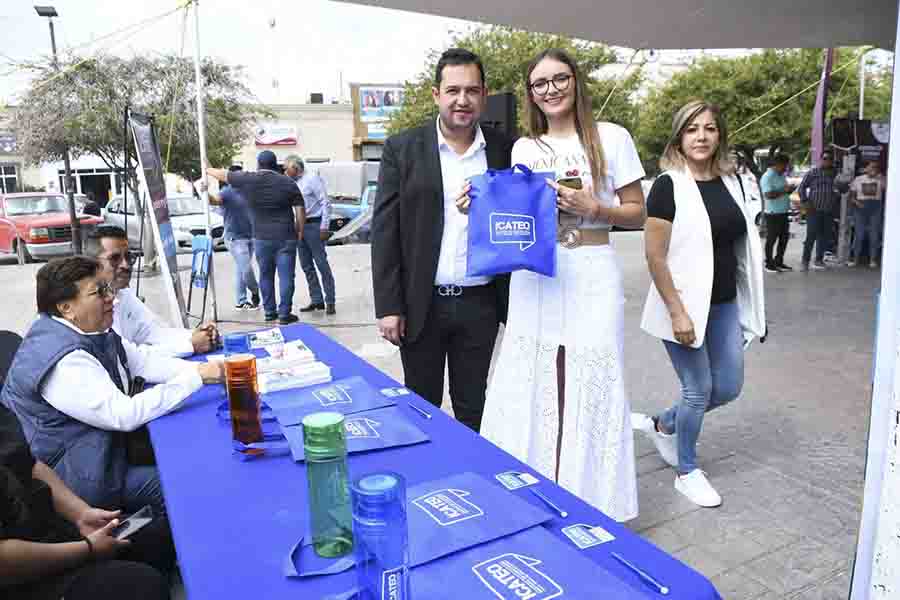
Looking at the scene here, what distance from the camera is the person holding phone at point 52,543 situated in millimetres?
1736

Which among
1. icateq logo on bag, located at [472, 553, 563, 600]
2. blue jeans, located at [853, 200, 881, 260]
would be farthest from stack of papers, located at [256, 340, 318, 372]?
blue jeans, located at [853, 200, 881, 260]

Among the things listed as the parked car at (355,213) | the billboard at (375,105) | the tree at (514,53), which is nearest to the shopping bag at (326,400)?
the parked car at (355,213)

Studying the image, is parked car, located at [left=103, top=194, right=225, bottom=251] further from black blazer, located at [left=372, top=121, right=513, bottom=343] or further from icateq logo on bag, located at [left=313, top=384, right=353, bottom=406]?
icateq logo on bag, located at [left=313, top=384, right=353, bottom=406]

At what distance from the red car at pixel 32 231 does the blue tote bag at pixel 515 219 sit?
13651 millimetres

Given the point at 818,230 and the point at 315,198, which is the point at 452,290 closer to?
the point at 315,198

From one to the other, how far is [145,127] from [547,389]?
451cm

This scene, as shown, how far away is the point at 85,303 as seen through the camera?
2.28 m

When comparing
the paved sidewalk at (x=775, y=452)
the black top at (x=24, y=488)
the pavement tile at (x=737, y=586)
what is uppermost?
the black top at (x=24, y=488)

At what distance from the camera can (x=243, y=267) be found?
8.46 metres

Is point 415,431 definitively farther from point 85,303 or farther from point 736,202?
point 736,202

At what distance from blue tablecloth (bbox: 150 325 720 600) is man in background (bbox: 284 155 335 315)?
19.1ft

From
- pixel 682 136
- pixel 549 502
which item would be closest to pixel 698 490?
pixel 682 136

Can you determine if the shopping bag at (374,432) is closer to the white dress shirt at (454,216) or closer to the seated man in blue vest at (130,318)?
the white dress shirt at (454,216)

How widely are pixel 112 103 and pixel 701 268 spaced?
470 inches
